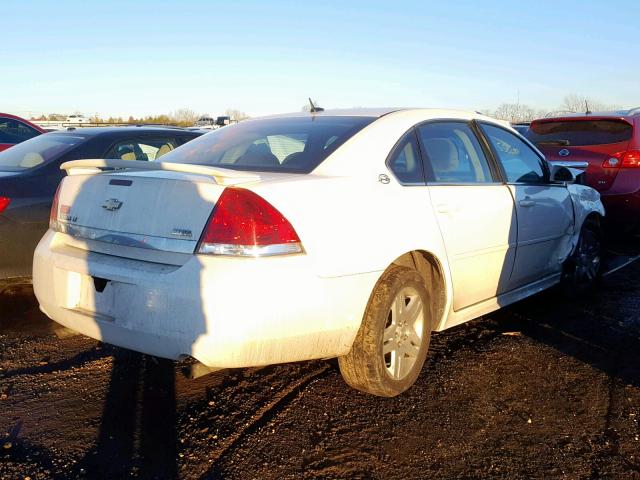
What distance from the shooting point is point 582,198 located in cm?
534

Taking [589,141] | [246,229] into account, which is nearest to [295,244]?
[246,229]

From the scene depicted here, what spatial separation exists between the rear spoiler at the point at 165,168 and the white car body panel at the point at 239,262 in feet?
0.07

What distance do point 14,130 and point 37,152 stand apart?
4385 mm

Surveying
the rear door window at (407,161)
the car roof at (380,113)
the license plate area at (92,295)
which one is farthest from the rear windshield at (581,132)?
the license plate area at (92,295)

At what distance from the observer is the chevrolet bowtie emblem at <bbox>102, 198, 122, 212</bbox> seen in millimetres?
3062

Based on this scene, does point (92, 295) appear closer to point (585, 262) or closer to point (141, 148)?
point (141, 148)

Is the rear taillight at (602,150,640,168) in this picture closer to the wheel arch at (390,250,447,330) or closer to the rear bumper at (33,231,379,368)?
the wheel arch at (390,250,447,330)

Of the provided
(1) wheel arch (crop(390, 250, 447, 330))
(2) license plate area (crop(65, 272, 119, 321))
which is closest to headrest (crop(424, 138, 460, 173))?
(1) wheel arch (crop(390, 250, 447, 330))

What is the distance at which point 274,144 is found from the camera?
3742mm

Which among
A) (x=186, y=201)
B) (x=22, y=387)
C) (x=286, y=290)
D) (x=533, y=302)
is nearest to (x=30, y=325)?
(x=22, y=387)

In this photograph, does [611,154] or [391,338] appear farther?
[611,154]

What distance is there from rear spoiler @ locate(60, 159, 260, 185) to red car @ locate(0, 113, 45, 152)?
6179 mm

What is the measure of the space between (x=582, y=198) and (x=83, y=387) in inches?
165

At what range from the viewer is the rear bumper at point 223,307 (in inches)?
105
